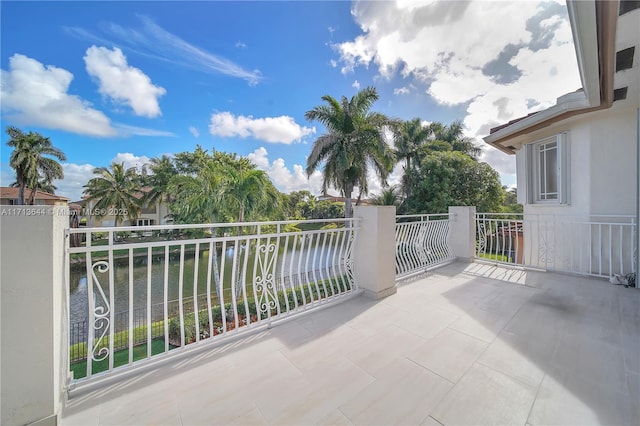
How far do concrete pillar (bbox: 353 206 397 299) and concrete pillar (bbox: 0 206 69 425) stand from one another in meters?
2.83

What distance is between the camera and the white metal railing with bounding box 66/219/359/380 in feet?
5.54

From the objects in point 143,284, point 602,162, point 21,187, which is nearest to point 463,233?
point 602,162

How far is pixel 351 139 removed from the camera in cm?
1320

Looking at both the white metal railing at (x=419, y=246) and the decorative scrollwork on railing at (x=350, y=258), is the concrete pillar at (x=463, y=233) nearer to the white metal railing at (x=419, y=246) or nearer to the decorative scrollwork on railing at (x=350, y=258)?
the white metal railing at (x=419, y=246)

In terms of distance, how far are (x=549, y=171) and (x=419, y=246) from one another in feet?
12.0

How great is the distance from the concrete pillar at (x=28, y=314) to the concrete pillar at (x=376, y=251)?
111 inches

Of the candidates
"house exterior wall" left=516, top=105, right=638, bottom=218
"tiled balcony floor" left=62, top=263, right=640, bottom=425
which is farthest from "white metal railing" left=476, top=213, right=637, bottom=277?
"tiled balcony floor" left=62, top=263, right=640, bottom=425

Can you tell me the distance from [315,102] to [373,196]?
7137mm

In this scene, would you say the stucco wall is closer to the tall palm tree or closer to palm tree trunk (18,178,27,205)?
the tall palm tree

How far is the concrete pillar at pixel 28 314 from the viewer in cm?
110

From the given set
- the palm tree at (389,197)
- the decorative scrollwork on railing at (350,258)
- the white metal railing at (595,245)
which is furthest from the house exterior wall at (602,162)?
the palm tree at (389,197)

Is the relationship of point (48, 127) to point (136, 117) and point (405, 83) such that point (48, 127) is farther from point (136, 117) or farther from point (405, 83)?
point (405, 83)

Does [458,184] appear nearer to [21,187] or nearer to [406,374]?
[406,374]

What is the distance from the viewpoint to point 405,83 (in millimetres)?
9391
